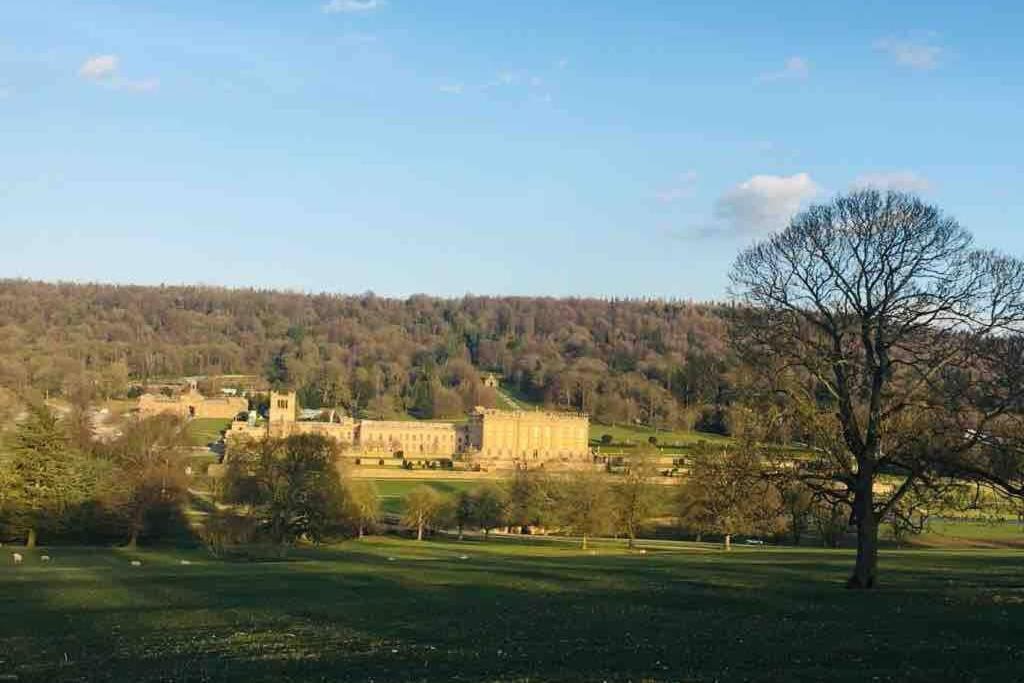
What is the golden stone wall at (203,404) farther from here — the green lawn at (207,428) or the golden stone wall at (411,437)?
the golden stone wall at (411,437)

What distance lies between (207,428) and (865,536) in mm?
124431

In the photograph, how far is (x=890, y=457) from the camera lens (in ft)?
64.3

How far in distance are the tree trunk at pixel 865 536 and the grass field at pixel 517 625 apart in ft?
1.48

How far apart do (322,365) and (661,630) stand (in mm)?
182666

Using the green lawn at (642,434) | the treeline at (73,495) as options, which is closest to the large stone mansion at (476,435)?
the green lawn at (642,434)

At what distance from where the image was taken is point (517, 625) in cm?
1577

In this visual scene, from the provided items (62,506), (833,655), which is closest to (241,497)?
(62,506)

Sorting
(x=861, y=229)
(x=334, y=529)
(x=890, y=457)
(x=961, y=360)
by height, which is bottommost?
(x=334, y=529)

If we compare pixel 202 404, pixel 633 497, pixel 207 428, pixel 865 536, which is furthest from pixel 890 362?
pixel 202 404

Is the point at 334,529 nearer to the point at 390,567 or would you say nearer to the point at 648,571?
the point at 390,567

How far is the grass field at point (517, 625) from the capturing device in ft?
39.2

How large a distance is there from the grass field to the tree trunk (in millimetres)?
452

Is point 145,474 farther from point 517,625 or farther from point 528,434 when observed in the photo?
point 528,434

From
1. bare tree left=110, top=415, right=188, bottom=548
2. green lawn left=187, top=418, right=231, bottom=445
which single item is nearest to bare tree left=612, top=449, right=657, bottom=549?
bare tree left=110, top=415, right=188, bottom=548
